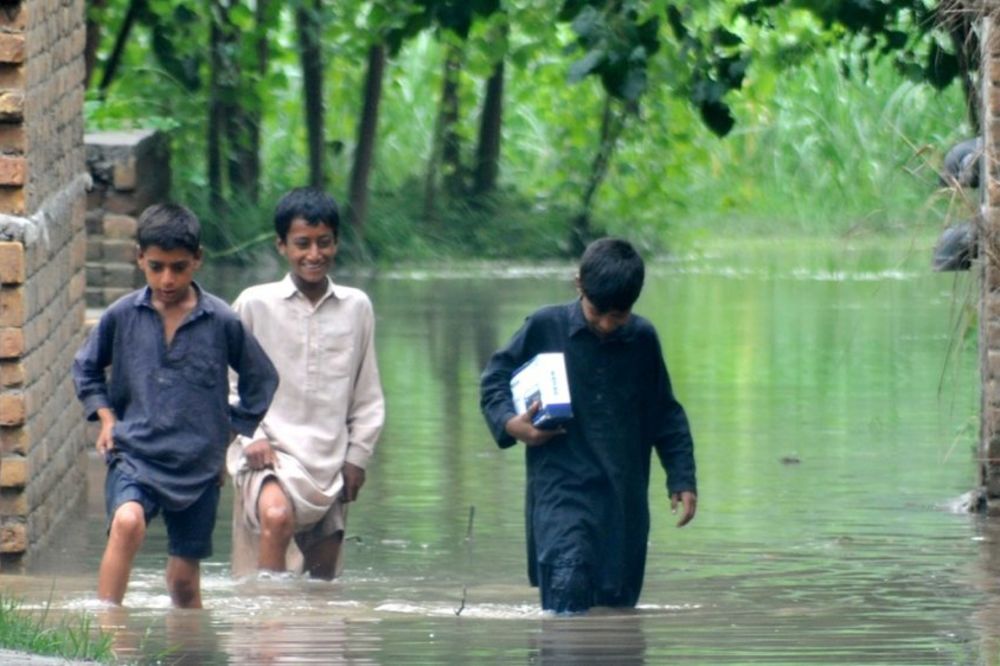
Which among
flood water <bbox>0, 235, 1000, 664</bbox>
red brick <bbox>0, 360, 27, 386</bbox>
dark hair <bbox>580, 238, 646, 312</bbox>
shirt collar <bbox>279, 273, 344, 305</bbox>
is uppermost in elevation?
dark hair <bbox>580, 238, 646, 312</bbox>

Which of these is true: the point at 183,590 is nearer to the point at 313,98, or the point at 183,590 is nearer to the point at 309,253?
the point at 309,253

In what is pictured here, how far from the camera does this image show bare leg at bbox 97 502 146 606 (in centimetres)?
702

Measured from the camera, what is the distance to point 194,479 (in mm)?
7160

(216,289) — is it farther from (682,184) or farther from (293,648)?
(293,648)

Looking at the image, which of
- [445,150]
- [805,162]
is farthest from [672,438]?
[805,162]

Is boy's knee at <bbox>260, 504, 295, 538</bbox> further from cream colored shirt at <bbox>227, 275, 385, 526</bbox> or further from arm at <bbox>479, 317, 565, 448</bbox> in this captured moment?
arm at <bbox>479, 317, 565, 448</bbox>

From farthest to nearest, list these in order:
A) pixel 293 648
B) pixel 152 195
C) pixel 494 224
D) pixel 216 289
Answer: pixel 494 224 → pixel 216 289 → pixel 152 195 → pixel 293 648

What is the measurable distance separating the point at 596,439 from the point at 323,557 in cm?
124

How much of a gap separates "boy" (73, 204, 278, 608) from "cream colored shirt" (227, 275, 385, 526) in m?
0.40

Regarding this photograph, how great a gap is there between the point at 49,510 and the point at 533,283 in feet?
47.7

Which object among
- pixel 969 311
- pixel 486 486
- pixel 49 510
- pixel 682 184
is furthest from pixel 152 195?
pixel 682 184

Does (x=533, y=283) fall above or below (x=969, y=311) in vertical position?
below

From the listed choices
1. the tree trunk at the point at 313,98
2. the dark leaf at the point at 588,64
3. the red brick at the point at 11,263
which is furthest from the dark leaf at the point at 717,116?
the tree trunk at the point at 313,98

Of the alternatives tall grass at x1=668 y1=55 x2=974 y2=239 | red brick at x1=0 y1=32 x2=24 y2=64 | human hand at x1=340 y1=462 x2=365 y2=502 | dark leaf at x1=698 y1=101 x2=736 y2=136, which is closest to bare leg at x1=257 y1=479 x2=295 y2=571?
human hand at x1=340 y1=462 x2=365 y2=502
